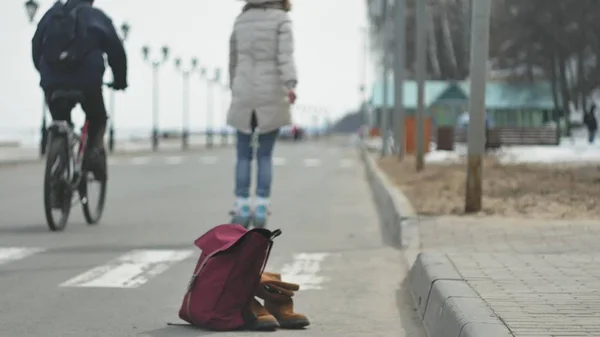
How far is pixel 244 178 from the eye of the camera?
36.6 feet

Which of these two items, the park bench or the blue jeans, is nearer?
the blue jeans

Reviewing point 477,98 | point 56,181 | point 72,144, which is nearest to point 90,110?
point 72,144

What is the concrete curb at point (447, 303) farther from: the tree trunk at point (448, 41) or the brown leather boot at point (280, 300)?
the tree trunk at point (448, 41)

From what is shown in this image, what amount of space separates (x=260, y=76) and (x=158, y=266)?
8.30 ft

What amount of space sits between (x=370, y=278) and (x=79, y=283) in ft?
6.14

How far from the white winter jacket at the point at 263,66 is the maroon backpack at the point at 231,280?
486 centimetres

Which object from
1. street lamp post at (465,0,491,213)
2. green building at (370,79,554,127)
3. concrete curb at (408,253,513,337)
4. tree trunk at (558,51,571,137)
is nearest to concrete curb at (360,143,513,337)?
concrete curb at (408,253,513,337)

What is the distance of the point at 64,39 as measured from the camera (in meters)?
10.6

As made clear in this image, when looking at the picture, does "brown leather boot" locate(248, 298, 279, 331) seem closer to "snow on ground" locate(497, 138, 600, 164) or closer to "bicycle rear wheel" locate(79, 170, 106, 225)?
"bicycle rear wheel" locate(79, 170, 106, 225)

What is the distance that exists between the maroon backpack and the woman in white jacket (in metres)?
4.76

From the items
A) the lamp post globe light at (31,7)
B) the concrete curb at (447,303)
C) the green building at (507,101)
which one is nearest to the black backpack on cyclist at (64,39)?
the concrete curb at (447,303)

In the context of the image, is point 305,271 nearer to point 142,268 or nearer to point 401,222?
point 142,268

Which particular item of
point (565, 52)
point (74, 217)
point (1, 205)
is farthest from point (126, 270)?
point (565, 52)

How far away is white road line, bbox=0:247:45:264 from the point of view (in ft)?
30.1
